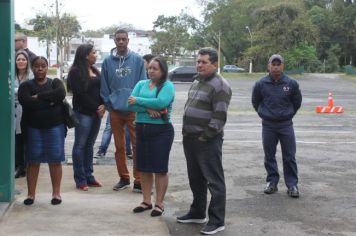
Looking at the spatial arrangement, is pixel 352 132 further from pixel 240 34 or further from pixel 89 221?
pixel 240 34

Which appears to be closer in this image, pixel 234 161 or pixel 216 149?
pixel 216 149

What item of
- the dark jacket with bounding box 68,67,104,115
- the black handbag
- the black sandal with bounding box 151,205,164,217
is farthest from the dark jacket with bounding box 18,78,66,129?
the black sandal with bounding box 151,205,164,217

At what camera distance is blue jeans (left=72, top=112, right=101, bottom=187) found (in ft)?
24.4

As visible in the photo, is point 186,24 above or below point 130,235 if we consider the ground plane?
above

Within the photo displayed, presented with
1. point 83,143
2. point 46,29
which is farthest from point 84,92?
point 46,29

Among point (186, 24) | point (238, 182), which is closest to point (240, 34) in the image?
point (186, 24)

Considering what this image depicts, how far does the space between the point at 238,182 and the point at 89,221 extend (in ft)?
10.2

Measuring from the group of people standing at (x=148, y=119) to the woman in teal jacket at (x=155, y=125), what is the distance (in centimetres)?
1

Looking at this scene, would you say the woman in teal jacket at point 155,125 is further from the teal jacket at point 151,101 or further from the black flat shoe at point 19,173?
the black flat shoe at point 19,173

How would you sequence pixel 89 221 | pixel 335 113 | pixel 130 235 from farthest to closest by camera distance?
1. pixel 335 113
2. pixel 89 221
3. pixel 130 235

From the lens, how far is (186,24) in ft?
308

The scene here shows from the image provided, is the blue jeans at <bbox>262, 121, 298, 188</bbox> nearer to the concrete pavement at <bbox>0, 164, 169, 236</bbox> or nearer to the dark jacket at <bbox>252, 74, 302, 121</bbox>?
the dark jacket at <bbox>252, 74, 302, 121</bbox>

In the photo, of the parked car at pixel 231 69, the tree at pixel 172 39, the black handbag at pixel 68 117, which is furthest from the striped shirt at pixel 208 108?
the tree at pixel 172 39

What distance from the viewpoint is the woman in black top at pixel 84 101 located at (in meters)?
7.38
